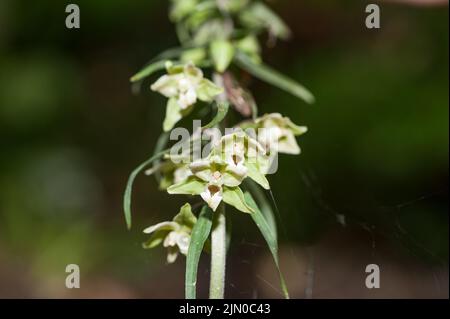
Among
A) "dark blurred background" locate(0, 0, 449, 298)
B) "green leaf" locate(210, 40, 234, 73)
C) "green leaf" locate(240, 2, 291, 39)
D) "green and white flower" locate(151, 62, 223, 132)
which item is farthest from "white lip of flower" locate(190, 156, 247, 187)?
"dark blurred background" locate(0, 0, 449, 298)

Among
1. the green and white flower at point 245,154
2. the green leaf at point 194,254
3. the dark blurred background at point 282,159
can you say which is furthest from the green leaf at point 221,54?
the dark blurred background at point 282,159

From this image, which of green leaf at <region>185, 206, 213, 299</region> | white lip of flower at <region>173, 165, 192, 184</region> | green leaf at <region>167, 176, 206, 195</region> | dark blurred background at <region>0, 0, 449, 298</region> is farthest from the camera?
dark blurred background at <region>0, 0, 449, 298</region>

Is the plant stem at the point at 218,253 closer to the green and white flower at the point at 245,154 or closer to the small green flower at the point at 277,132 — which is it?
the green and white flower at the point at 245,154

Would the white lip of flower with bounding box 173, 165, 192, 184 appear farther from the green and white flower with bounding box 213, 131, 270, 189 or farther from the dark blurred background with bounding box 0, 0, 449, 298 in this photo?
the dark blurred background with bounding box 0, 0, 449, 298

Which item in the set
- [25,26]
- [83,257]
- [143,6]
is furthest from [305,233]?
[25,26]

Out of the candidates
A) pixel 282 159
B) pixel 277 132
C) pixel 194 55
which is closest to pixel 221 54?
pixel 194 55
